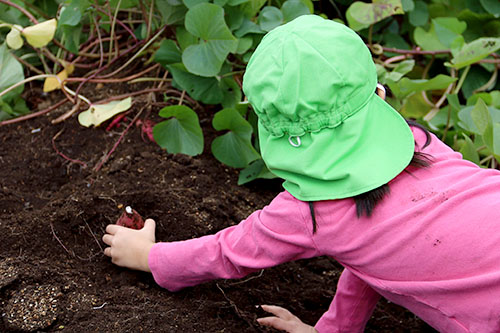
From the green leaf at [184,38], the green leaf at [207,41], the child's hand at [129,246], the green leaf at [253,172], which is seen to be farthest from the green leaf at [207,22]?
the child's hand at [129,246]

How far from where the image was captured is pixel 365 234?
0.91m

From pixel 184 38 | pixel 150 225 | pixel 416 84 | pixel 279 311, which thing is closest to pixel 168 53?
pixel 184 38

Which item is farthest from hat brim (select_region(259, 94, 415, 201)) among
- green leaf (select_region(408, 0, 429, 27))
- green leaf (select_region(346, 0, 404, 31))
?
green leaf (select_region(408, 0, 429, 27))

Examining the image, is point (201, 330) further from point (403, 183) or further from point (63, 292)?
point (403, 183)

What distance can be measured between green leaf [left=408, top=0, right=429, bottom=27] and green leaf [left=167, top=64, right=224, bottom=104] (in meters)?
0.83

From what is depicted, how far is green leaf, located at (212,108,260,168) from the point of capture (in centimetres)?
146

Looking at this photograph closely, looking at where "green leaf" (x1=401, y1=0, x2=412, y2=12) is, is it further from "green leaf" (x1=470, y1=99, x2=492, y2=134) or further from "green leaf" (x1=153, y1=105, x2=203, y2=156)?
"green leaf" (x1=153, y1=105, x2=203, y2=156)

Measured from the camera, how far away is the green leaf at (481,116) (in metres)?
1.36

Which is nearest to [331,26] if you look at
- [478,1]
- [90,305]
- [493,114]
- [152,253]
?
[152,253]

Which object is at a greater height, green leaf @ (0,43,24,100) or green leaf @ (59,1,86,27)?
green leaf @ (59,1,86,27)

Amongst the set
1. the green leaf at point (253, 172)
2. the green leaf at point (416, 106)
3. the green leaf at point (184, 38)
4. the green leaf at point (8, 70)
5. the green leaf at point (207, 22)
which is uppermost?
the green leaf at point (207, 22)

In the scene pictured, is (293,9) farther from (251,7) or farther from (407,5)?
(407,5)

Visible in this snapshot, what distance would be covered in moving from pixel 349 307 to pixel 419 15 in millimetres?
1244

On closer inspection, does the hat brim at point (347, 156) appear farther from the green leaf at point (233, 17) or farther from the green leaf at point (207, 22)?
the green leaf at point (233, 17)
